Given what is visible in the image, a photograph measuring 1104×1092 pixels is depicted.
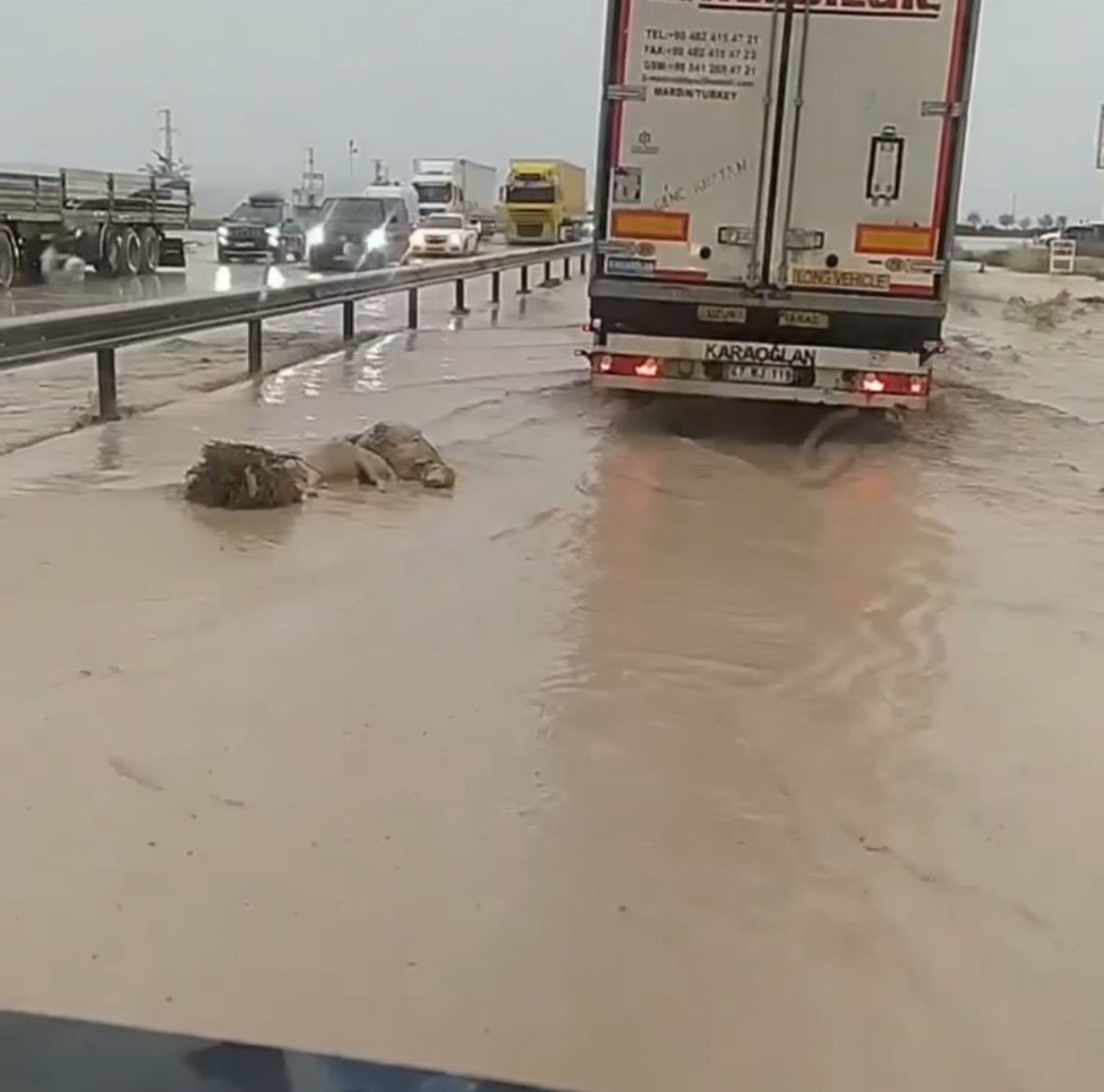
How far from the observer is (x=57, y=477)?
8805mm

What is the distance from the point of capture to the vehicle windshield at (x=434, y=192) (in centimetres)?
5409

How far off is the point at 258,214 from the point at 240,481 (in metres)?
37.5

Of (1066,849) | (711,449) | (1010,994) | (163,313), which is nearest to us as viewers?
(1010,994)

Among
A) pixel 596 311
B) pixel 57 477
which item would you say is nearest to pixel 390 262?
pixel 596 311

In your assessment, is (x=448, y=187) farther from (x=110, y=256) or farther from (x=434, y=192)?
(x=110, y=256)

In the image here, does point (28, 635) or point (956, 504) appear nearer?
point (28, 635)

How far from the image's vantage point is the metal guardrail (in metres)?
9.94

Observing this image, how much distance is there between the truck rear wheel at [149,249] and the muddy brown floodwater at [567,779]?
82.1 feet

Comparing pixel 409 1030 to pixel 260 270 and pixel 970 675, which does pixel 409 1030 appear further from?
pixel 260 270

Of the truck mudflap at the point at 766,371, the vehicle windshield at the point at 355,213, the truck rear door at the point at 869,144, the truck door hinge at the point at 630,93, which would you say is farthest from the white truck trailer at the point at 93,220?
the truck rear door at the point at 869,144

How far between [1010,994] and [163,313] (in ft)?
32.9

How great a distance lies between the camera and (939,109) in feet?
34.7

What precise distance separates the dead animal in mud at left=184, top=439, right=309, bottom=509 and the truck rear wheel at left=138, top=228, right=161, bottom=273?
25722 mm

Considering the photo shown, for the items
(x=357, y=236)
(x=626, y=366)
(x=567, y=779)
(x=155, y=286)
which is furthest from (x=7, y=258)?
(x=567, y=779)
